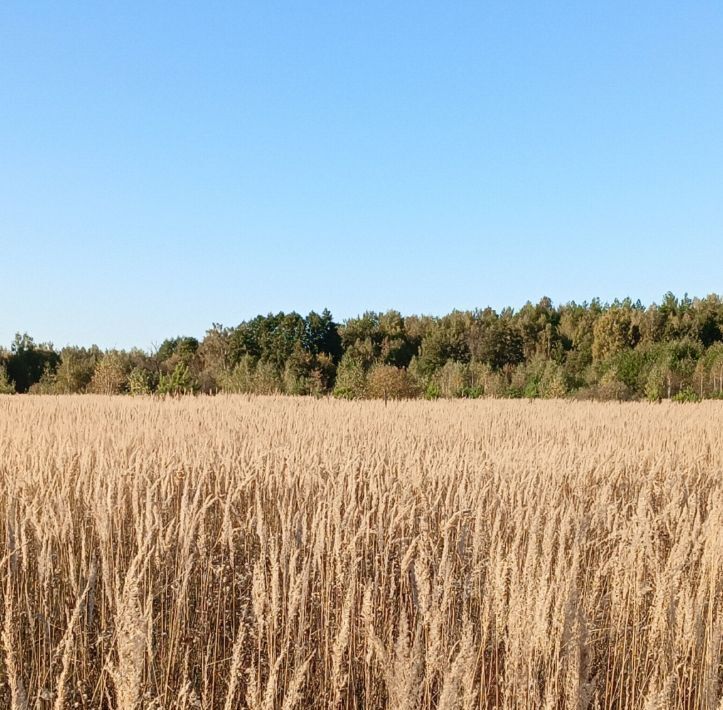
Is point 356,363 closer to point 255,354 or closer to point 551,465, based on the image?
point 255,354

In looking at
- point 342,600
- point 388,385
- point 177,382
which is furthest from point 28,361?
point 342,600

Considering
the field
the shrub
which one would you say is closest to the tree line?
the shrub

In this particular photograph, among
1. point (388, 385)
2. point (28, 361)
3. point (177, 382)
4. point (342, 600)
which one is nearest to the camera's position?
point (342, 600)

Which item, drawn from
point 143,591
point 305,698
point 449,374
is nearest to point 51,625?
point 143,591

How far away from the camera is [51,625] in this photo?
2.64m

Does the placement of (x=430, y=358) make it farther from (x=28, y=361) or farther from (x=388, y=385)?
(x=28, y=361)

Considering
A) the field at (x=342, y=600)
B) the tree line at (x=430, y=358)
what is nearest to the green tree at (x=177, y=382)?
the tree line at (x=430, y=358)

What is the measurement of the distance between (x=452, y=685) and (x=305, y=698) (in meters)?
1.36

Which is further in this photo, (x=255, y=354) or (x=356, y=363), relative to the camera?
(x=255, y=354)

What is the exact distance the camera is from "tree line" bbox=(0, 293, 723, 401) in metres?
23.1

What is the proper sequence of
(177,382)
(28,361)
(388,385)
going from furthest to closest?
(28,361) → (388,385) → (177,382)

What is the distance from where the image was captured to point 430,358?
1437 inches

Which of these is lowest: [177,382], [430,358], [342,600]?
[342,600]

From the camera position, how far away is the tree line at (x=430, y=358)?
2314 centimetres
